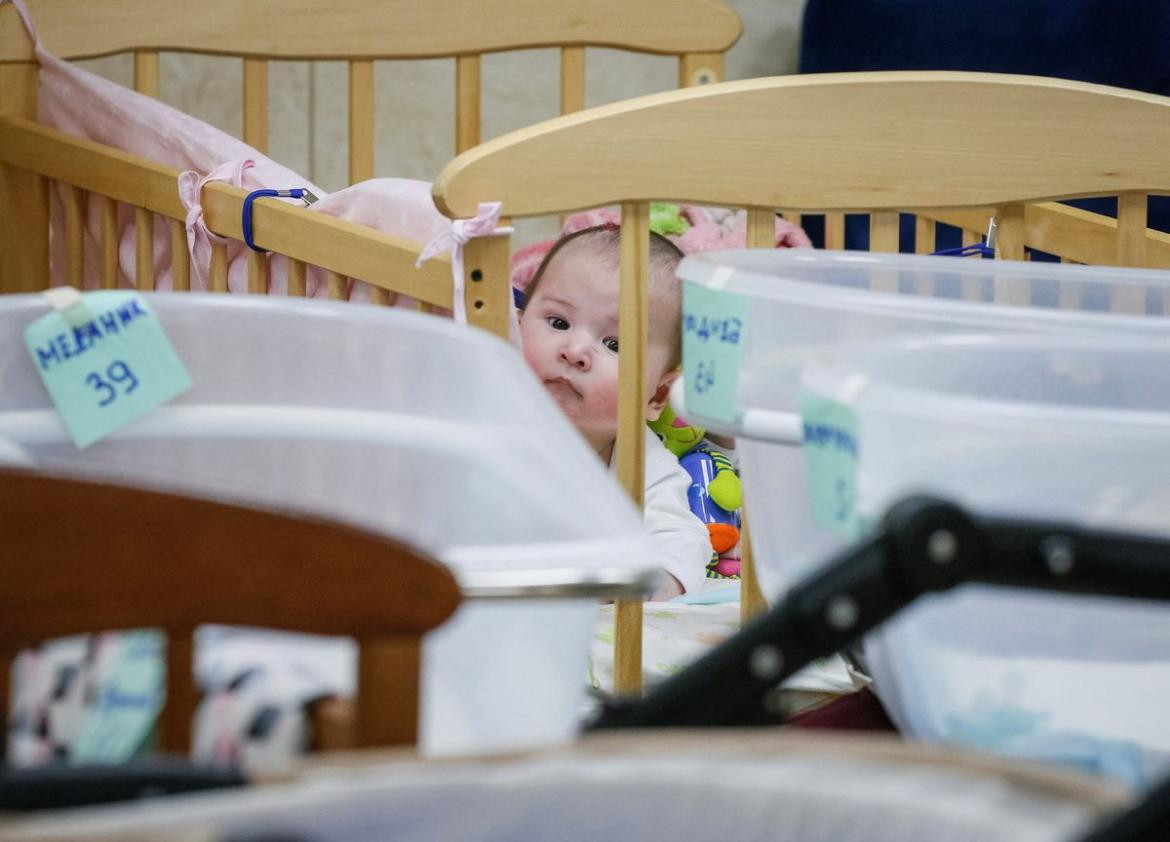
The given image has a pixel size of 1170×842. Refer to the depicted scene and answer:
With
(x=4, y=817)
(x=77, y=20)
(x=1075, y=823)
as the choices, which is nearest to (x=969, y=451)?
(x=1075, y=823)

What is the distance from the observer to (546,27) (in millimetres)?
1774

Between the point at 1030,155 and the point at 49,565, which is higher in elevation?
the point at 1030,155

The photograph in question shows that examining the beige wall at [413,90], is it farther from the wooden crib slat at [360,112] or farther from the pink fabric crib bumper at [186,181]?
the pink fabric crib bumper at [186,181]

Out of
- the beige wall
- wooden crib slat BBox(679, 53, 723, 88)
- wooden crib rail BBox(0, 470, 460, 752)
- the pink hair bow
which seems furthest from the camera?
the beige wall

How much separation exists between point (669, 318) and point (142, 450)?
0.88 metres

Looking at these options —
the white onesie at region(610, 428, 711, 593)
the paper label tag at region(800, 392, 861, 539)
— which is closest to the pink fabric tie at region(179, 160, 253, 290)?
the white onesie at region(610, 428, 711, 593)

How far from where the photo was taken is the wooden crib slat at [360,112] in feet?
5.79

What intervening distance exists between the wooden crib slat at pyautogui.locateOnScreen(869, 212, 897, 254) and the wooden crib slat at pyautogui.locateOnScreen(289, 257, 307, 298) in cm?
41

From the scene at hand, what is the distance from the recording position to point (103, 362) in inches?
32.5


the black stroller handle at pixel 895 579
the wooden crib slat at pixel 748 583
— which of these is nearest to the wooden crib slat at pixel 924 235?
the wooden crib slat at pixel 748 583

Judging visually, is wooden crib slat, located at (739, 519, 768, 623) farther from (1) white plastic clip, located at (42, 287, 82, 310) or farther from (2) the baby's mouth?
(2) the baby's mouth

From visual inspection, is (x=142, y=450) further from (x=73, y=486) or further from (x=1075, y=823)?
(x=1075, y=823)

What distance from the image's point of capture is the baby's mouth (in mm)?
1553

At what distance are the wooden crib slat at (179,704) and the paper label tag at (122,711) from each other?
5 centimetres
